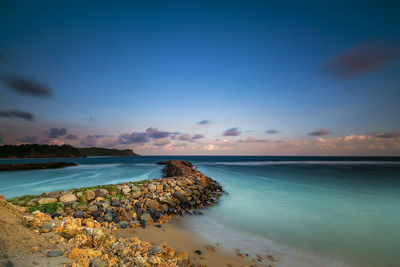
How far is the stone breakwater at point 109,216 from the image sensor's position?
3.21 metres

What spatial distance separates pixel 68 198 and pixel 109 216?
5.90 ft

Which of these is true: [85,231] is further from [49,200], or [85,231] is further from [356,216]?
[356,216]

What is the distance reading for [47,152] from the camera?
9556 cm

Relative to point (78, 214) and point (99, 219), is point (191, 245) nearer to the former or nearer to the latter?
point (99, 219)

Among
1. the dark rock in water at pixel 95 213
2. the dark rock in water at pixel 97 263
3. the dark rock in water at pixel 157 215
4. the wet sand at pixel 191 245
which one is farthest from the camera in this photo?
the dark rock in water at pixel 157 215

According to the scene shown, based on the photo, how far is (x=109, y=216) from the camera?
5.61 m

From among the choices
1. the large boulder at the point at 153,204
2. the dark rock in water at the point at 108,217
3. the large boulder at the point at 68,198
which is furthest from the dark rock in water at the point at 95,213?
the large boulder at the point at 153,204

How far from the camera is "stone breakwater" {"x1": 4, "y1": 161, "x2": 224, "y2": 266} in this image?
126 inches

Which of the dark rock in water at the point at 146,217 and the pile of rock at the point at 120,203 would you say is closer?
the pile of rock at the point at 120,203

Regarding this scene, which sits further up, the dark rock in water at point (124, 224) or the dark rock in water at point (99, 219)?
the dark rock in water at point (99, 219)

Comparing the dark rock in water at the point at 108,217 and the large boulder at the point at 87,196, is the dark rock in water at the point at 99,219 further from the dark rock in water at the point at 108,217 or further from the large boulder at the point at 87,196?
the large boulder at the point at 87,196

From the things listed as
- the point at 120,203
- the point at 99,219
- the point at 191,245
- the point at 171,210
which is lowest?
the point at 191,245

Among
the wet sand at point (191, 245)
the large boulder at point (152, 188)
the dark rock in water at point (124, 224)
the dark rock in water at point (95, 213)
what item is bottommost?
the wet sand at point (191, 245)

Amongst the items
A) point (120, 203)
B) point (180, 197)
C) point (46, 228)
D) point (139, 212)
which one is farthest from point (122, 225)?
point (180, 197)
